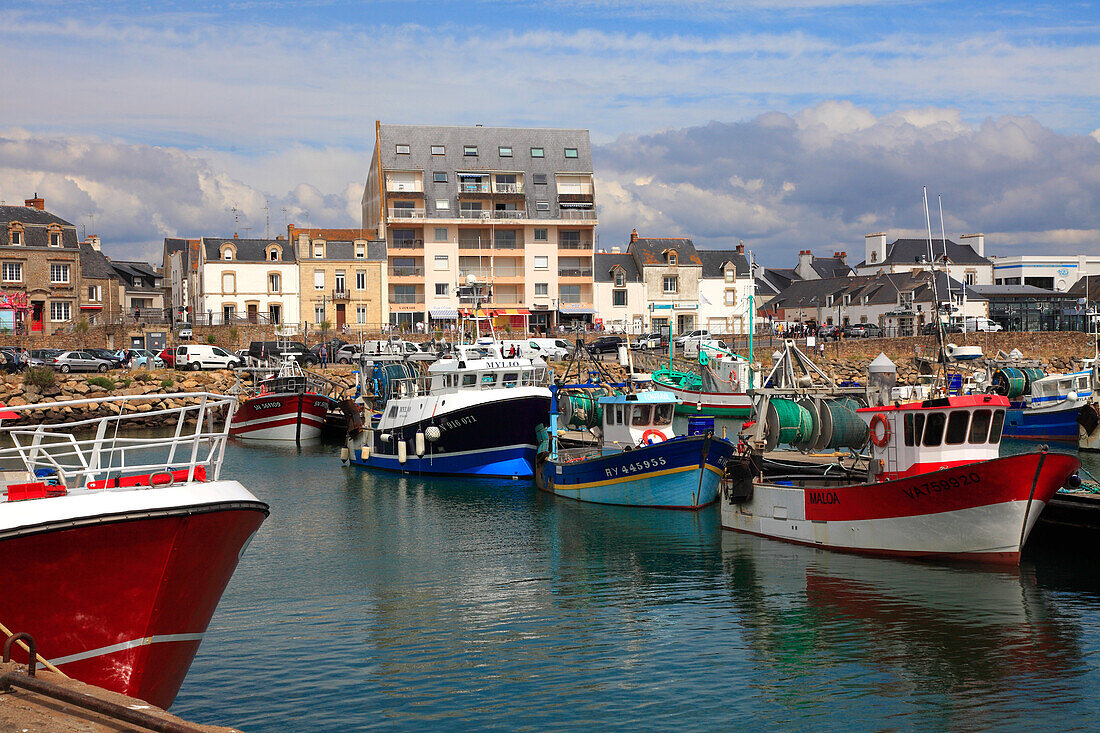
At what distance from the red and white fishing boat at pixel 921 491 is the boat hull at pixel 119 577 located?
14249mm

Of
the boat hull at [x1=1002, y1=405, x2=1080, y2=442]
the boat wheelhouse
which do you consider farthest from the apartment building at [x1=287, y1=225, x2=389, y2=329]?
the boat hull at [x1=1002, y1=405, x2=1080, y2=442]

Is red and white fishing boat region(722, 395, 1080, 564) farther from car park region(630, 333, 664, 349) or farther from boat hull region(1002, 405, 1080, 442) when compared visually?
car park region(630, 333, 664, 349)

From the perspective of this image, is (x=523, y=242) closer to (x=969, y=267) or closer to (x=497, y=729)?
(x=969, y=267)

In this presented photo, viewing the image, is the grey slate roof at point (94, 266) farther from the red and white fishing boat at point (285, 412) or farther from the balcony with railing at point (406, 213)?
the red and white fishing boat at point (285, 412)

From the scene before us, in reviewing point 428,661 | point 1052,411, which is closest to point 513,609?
point 428,661

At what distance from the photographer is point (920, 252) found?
109 metres

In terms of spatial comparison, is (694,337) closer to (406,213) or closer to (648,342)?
(648,342)

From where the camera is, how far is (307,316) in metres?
80.0

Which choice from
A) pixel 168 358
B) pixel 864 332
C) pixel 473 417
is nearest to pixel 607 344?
pixel 864 332

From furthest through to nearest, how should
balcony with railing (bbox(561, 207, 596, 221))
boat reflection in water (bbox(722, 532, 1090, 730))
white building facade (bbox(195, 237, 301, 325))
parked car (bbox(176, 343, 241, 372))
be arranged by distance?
balcony with railing (bbox(561, 207, 596, 221)) → white building facade (bbox(195, 237, 301, 325)) → parked car (bbox(176, 343, 241, 372)) → boat reflection in water (bbox(722, 532, 1090, 730))

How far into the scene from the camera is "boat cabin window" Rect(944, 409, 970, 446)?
22.4m

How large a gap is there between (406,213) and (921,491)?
65.2 m

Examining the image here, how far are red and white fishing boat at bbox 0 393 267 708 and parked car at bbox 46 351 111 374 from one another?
5118cm

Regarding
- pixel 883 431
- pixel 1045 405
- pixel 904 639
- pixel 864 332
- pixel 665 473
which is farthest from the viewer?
pixel 864 332
